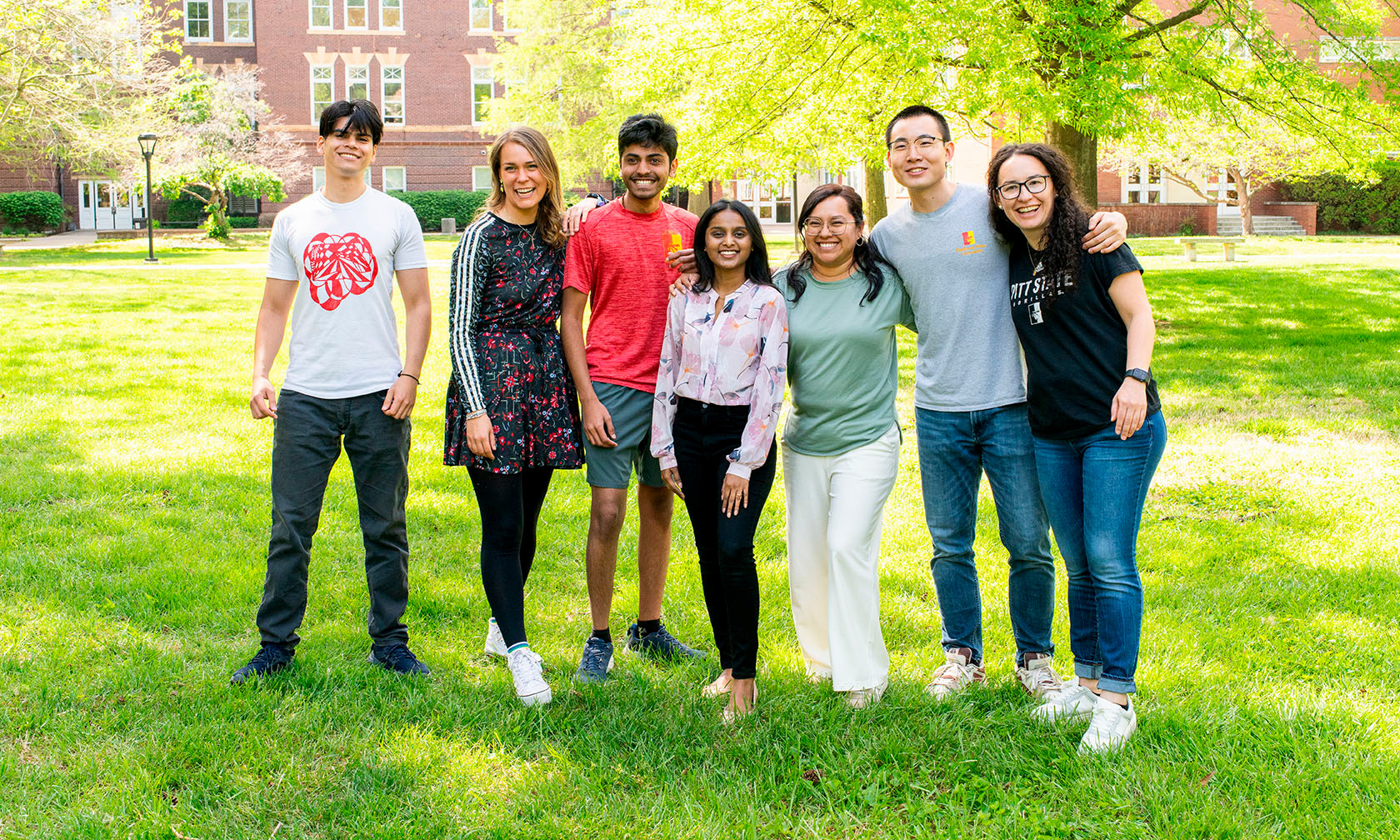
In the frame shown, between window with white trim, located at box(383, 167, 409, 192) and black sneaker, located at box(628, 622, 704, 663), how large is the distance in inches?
1675

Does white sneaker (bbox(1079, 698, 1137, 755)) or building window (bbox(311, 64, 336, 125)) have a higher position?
building window (bbox(311, 64, 336, 125))

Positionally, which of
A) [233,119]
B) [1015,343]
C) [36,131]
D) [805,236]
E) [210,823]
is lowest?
[210,823]

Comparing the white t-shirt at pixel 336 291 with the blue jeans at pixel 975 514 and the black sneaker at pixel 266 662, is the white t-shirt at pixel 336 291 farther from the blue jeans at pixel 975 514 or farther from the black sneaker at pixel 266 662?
the blue jeans at pixel 975 514

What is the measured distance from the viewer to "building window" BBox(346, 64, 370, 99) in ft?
141

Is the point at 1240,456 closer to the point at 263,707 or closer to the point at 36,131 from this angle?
the point at 263,707

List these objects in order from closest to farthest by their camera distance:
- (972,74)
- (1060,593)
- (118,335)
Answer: (1060,593)
(972,74)
(118,335)

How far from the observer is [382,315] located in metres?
4.14

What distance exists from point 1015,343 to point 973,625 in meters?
1.10

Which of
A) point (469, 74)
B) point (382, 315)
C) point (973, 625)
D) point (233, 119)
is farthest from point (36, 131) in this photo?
point (973, 625)

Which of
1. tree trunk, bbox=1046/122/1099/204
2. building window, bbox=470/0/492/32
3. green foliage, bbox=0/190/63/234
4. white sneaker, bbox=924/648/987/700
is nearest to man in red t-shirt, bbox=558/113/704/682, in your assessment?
white sneaker, bbox=924/648/987/700

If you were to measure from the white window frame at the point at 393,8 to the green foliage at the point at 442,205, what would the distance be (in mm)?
6437

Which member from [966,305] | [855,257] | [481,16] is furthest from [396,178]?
[966,305]

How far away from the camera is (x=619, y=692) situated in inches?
159

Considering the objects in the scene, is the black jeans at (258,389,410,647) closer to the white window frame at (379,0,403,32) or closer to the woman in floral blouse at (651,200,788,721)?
the woman in floral blouse at (651,200,788,721)
